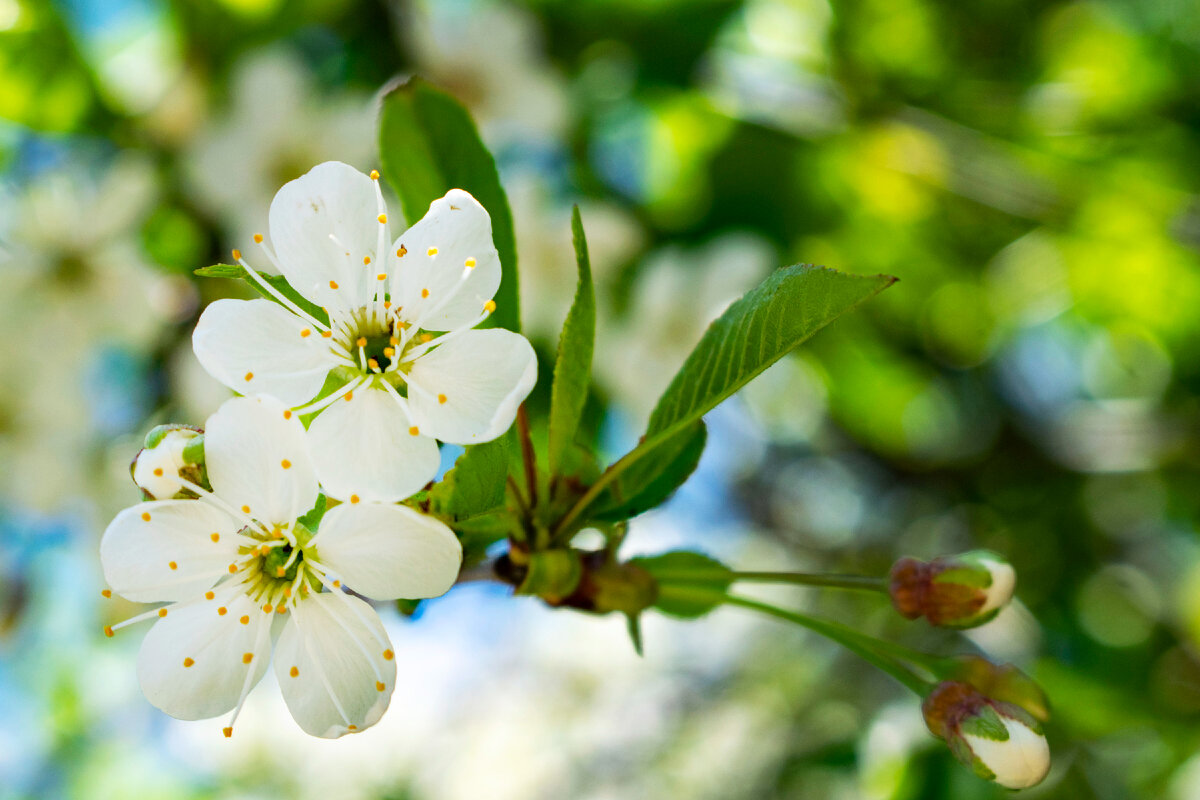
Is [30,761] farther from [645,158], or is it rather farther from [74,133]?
[645,158]

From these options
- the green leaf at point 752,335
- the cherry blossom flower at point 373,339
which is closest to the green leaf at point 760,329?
the green leaf at point 752,335

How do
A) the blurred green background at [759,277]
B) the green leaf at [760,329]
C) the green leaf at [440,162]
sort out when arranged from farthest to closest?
the blurred green background at [759,277], the green leaf at [440,162], the green leaf at [760,329]

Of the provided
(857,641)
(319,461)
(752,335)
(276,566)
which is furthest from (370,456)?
(857,641)

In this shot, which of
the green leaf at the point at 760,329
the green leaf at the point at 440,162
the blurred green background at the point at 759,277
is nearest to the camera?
the green leaf at the point at 760,329

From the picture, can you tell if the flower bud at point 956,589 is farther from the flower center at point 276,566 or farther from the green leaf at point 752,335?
the flower center at point 276,566

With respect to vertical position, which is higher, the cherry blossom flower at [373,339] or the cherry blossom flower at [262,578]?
the cherry blossom flower at [373,339]

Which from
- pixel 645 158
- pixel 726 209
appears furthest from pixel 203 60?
pixel 726 209

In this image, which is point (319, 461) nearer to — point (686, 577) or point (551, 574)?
point (551, 574)
